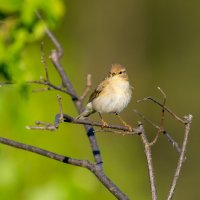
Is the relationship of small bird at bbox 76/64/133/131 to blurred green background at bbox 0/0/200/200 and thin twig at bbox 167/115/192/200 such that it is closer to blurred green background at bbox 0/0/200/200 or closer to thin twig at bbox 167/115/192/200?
blurred green background at bbox 0/0/200/200

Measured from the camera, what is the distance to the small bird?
674 centimetres

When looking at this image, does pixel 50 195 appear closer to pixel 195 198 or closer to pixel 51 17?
pixel 51 17

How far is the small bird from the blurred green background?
0.54m

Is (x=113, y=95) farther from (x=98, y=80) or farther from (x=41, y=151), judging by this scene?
(x=98, y=80)

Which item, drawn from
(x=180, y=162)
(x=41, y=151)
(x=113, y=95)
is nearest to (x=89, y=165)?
(x=41, y=151)

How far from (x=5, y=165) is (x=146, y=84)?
1413 cm

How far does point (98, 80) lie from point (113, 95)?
1046 centimetres

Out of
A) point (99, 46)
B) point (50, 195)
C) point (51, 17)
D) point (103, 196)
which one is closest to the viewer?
point (50, 195)

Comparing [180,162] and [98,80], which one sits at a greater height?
[98,80]

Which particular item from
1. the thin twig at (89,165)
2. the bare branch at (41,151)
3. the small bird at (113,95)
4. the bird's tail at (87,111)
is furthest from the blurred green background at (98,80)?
the bare branch at (41,151)

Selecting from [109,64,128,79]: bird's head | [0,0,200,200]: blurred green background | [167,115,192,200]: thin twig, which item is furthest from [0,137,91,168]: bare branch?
[109,64,128,79]: bird's head

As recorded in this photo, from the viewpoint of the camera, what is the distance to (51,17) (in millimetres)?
5992

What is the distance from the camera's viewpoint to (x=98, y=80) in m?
17.3

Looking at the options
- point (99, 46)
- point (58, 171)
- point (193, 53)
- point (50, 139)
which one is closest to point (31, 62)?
point (58, 171)
